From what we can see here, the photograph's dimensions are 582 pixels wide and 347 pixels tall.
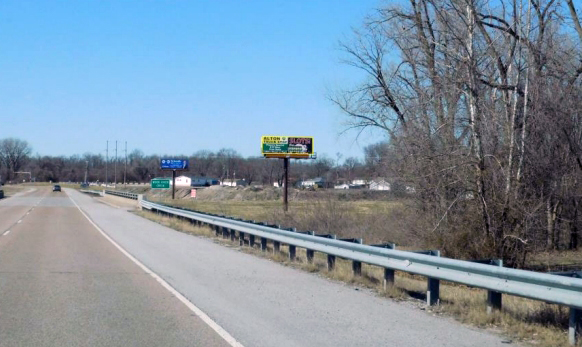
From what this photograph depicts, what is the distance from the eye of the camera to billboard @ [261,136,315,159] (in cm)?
5594

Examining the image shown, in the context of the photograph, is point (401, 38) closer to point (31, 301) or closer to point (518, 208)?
point (518, 208)

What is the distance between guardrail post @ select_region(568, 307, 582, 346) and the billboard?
47.1m

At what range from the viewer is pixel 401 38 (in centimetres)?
2814

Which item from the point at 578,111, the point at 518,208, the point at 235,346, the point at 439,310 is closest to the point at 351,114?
the point at 578,111

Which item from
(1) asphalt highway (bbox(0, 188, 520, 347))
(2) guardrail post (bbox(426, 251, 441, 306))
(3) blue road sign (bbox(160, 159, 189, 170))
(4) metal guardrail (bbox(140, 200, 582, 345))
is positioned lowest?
(1) asphalt highway (bbox(0, 188, 520, 347))

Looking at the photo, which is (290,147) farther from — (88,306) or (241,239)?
(88,306)

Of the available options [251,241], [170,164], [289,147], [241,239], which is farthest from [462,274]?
[170,164]

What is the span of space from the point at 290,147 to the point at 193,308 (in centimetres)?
4526

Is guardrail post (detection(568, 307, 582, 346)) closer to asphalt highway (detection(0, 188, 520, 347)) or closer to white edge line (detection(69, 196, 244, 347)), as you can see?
asphalt highway (detection(0, 188, 520, 347))

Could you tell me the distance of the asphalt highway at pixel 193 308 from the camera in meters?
9.13

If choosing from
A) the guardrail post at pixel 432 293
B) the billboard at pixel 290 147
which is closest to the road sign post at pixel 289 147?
the billboard at pixel 290 147

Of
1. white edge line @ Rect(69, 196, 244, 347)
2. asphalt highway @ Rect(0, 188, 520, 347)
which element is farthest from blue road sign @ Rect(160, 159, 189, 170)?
white edge line @ Rect(69, 196, 244, 347)

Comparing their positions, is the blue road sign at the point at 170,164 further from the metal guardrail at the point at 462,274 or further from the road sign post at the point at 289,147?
the metal guardrail at the point at 462,274

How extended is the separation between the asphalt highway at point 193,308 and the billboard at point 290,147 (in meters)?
36.3
